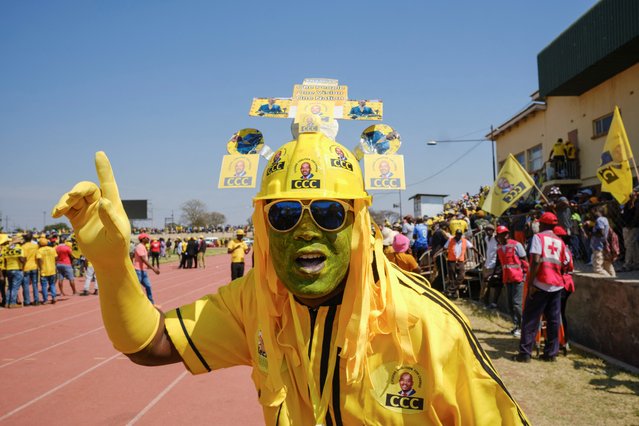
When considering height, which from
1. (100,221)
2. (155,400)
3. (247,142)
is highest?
(247,142)

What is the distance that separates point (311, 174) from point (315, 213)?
0.17 meters

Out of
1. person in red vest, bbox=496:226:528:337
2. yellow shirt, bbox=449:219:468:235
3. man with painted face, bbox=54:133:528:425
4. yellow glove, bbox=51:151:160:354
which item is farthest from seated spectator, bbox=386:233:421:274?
yellow glove, bbox=51:151:160:354

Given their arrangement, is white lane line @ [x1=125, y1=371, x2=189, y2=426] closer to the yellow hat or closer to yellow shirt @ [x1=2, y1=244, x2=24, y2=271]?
the yellow hat

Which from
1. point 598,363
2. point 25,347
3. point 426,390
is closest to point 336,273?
point 426,390

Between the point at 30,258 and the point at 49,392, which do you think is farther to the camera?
the point at 30,258

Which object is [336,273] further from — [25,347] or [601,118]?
[601,118]

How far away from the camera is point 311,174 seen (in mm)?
1938

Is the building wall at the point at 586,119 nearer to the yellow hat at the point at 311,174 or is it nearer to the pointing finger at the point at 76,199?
the yellow hat at the point at 311,174

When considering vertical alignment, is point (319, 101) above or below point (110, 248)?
above

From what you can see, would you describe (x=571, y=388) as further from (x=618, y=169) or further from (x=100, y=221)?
(x=100, y=221)

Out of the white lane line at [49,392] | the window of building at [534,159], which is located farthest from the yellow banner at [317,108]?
the window of building at [534,159]

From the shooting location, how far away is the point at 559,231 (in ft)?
22.4

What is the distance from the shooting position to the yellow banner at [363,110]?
3.06 m

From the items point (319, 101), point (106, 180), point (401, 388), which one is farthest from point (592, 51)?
point (106, 180)
